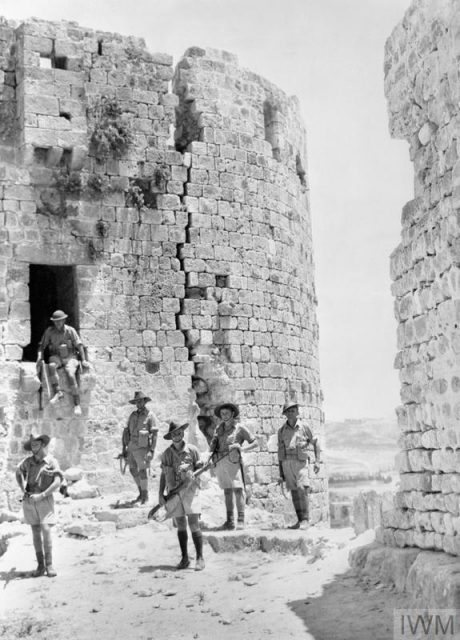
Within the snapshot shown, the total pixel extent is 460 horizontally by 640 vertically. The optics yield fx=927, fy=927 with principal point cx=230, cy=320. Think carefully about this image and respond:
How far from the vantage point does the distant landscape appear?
4347 cm

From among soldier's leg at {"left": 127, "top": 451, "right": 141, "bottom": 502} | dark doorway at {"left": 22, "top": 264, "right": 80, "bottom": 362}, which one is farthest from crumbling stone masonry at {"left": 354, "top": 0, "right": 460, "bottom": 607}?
dark doorway at {"left": 22, "top": 264, "right": 80, "bottom": 362}

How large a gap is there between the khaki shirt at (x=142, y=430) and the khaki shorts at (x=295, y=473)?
1.62 m

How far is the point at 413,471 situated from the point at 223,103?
8.64m

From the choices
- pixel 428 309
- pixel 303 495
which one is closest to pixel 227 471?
pixel 303 495

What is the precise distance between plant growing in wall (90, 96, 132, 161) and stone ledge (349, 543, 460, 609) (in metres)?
7.24

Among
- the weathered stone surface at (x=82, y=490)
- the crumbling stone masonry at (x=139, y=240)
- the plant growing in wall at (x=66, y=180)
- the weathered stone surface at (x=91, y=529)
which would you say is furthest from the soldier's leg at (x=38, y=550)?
the plant growing in wall at (x=66, y=180)

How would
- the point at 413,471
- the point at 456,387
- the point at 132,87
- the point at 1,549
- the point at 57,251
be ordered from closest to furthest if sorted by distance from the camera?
the point at 456,387 < the point at 413,471 < the point at 1,549 < the point at 57,251 < the point at 132,87

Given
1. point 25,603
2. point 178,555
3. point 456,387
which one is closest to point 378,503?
point 178,555

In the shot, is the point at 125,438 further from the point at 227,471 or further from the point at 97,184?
the point at 97,184

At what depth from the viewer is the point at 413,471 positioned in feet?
20.8

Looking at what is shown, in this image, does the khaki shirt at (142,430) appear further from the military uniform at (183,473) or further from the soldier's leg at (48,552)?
the soldier's leg at (48,552)

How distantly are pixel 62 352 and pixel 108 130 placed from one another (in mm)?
3097

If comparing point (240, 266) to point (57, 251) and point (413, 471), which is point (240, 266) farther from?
point (413, 471)

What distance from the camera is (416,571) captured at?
5.84 metres
